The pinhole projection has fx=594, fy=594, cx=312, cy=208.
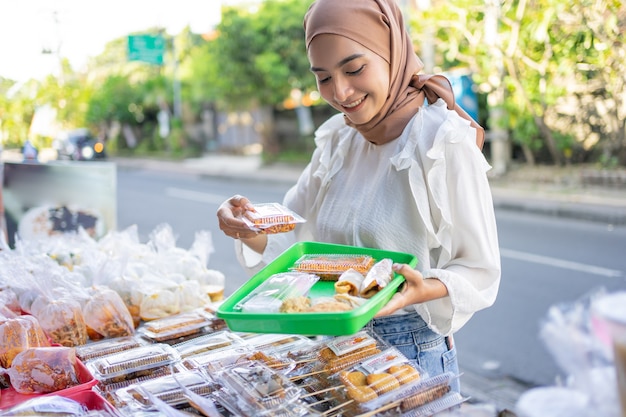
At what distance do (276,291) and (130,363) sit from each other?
610 millimetres

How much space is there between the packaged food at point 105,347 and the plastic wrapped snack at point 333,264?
2.39 ft

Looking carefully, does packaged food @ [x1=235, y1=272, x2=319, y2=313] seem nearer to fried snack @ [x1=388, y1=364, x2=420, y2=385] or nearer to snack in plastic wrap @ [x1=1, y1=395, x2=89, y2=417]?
fried snack @ [x1=388, y1=364, x2=420, y2=385]

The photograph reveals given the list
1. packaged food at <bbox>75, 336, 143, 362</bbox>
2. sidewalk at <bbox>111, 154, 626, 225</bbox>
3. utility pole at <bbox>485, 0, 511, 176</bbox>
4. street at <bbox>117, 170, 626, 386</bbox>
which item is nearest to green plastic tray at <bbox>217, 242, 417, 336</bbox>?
street at <bbox>117, 170, 626, 386</bbox>

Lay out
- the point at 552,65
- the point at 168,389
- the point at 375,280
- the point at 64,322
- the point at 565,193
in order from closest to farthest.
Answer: the point at 375,280, the point at 168,389, the point at 64,322, the point at 565,193, the point at 552,65

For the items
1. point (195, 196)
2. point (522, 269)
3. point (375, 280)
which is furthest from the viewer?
point (195, 196)

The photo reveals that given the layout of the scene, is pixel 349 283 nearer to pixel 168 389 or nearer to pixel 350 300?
pixel 350 300

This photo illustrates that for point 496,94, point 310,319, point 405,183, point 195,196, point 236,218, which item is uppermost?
point 496,94

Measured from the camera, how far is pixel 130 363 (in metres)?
1.82

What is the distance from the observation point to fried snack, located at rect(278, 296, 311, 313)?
139 cm

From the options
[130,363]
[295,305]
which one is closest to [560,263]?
[130,363]

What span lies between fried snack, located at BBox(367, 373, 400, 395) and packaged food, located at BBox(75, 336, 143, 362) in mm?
929

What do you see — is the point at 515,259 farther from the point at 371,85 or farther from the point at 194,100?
the point at 194,100

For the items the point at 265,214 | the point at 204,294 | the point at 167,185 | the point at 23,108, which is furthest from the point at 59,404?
the point at 167,185

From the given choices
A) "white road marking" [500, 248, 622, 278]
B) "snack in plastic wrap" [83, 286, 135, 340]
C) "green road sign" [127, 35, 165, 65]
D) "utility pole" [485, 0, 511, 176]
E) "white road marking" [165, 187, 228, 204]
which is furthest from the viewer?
"green road sign" [127, 35, 165, 65]
